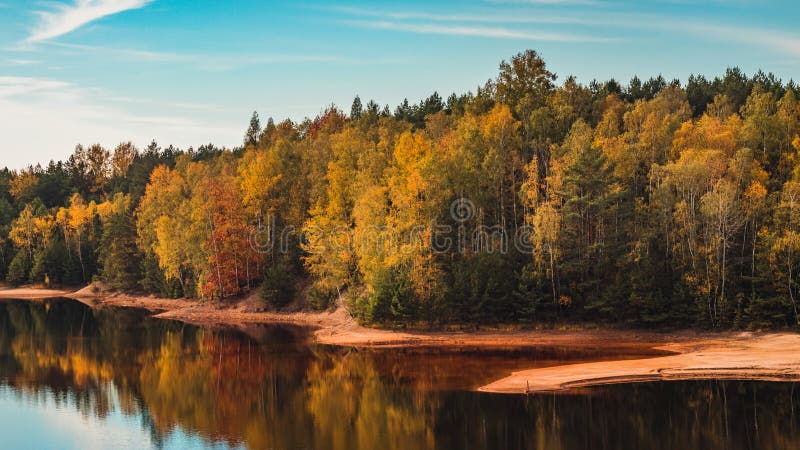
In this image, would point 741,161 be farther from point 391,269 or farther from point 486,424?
point 486,424

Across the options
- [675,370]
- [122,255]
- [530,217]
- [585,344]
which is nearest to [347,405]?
[675,370]

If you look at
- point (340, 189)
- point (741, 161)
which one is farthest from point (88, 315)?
point (741, 161)

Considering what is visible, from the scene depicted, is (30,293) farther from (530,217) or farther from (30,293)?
(530,217)

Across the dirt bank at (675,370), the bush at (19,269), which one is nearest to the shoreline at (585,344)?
the dirt bank at (675,370)

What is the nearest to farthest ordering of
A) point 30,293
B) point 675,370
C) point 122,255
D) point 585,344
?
point 675,370, point 585,344, point 122,255, point 30,293

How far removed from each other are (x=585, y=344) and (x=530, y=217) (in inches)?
540

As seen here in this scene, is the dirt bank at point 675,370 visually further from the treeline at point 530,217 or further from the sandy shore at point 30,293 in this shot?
the sandy shore at point 30,293

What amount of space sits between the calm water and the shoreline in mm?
1826

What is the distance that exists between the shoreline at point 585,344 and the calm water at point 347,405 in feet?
5.99

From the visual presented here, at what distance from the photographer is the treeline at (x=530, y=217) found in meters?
63.2

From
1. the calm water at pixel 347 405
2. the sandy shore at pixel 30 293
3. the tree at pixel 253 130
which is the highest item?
the tree at pixel 253 130

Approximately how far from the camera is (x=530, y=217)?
70.5 m

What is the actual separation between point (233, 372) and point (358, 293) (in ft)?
66.5

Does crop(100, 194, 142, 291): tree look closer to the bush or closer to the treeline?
the treeline
